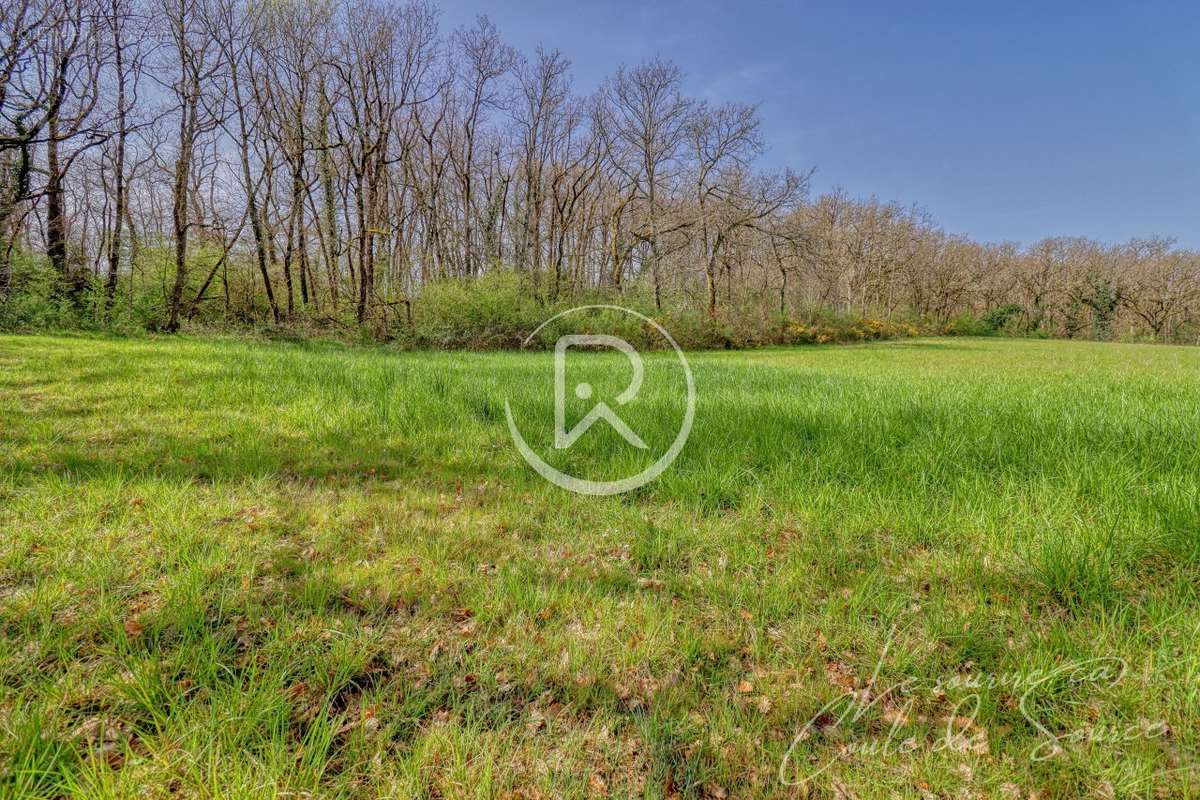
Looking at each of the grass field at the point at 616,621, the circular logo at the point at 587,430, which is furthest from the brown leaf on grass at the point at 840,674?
the circular logo at the point at 587,430

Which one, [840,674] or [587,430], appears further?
[587,430]

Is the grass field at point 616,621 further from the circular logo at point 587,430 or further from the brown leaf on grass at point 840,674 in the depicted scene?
the circular logo at point 587,430

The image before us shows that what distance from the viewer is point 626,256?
24000 millimetres

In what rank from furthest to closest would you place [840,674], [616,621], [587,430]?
[587,430] → [616,621] → [840,674]

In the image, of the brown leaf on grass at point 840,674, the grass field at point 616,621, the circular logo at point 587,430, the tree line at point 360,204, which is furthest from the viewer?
the tree line at point 360,204

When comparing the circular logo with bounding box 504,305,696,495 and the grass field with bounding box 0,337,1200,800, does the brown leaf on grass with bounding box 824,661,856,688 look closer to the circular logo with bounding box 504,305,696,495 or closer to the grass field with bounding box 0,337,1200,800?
the grass field with bounding box 0,337,1200,800

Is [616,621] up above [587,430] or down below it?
below

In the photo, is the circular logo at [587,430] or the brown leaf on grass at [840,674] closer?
the brown leaf on grass at [840,674]

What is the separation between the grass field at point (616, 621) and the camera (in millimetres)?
1179

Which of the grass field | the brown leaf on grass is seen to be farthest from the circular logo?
the brown leaf on grass

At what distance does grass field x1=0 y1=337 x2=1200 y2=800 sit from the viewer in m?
1.18

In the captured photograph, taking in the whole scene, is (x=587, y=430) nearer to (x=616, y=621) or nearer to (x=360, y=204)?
(x=616, y=621)

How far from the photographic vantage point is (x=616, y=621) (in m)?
1.80

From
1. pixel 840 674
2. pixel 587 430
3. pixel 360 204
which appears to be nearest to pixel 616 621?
pixel 840 674
